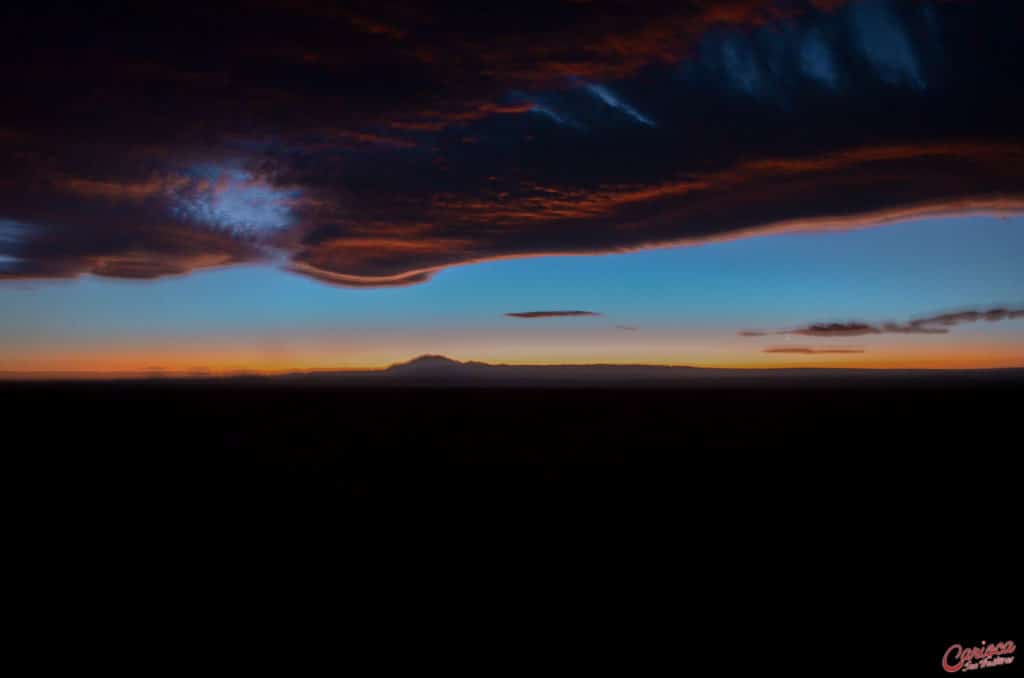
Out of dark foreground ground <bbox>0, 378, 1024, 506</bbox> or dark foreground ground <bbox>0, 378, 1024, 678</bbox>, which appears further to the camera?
dark foreground ground <bbox>0, 378, 1024, 506</bbox>

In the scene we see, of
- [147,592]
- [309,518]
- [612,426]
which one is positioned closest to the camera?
[147,592]

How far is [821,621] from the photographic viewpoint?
639cm

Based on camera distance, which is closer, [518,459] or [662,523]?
[662,523]

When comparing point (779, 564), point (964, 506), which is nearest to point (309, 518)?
point (779, 564)

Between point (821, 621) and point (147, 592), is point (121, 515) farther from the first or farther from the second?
point (821, 621)

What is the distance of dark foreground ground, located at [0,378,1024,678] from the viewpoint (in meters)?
6.20

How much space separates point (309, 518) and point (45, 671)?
5508 mm

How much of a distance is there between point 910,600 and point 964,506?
6.10 m

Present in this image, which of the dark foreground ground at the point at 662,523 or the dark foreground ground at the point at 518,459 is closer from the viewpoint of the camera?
the dark foreground ground at the point at 662,523

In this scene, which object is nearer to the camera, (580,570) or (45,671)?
(45,671)

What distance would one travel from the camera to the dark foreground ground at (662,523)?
6203 millimetres

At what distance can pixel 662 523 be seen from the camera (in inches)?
412

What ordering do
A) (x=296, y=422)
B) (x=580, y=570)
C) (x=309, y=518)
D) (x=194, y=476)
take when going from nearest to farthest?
(x=580, y=570)
(x=309, y=518)
(x=194, y=476)
(x=296, y=422)

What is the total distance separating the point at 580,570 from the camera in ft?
26.7
